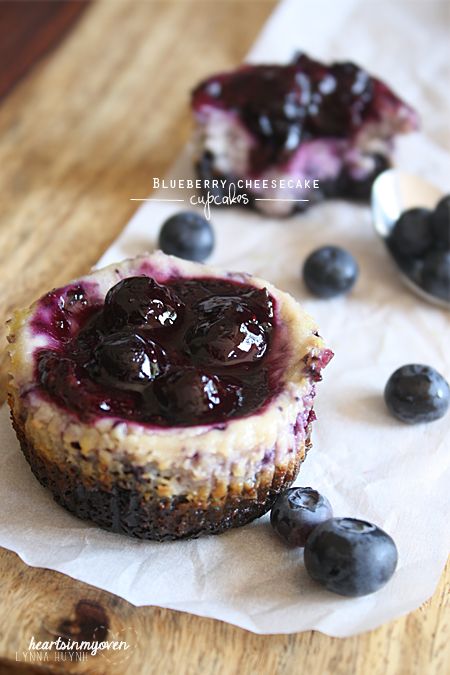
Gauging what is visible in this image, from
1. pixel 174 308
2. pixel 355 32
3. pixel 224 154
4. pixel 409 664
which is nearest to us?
pixel 409 664

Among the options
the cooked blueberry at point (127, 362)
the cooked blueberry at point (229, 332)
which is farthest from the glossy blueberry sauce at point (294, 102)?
the cooked blueberry at point (127, 362)

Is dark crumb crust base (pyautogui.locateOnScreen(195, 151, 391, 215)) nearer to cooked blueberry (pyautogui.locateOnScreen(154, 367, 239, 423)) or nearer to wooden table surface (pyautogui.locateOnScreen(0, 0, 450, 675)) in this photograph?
wooden table surface (pyautogui.locateOnScreen(0, 0, 450, 675))

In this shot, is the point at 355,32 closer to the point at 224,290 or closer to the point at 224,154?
the point at 224,154

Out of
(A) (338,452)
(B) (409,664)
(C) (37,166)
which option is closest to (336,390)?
(A) (338,452)

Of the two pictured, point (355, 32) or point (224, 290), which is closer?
point (224, 290)

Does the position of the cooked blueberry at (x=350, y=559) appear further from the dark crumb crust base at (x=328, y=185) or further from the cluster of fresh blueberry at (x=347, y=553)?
the dark crumb crust base at (x=328, y=185)

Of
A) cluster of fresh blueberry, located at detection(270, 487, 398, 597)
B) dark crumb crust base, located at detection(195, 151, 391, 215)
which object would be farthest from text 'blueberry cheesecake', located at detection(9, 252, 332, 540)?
dark crumb crust base, located at detection(195, 151, 391, 215)
